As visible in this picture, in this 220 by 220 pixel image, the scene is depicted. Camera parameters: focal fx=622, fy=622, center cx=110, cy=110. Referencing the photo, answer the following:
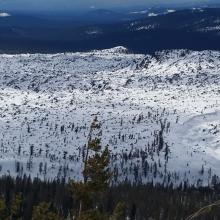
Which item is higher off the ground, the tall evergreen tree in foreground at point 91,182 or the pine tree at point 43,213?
the tall evergreen tree in foreground at point 91,182

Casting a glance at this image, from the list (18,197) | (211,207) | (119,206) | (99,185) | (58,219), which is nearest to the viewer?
(211,207)

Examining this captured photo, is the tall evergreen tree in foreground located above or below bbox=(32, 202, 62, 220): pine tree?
above

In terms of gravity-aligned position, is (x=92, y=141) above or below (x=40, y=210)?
above

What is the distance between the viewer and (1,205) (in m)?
40.3

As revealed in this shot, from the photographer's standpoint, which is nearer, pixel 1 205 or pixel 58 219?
pixel 58 219

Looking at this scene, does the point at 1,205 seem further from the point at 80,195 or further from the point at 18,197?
the point at 80,195

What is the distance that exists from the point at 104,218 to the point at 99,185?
4.34 m

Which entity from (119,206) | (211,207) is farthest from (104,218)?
(211,207)

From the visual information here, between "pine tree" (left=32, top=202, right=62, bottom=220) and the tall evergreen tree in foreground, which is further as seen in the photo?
"pine tree" (left=32, top=202, right=62, bottom=220)

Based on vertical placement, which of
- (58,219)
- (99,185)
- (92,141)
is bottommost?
(58,219)

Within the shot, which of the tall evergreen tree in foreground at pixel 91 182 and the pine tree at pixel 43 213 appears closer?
the tall evergreen tree in foreground at pixel 91 182

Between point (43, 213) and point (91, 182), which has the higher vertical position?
point (91, 182)

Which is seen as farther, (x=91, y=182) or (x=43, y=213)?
(x=43, y=213)

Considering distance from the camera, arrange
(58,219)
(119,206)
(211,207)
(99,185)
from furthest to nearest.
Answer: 1. (58,219)
2. (119,206)
3. (99,185)
4. (211,207)
